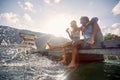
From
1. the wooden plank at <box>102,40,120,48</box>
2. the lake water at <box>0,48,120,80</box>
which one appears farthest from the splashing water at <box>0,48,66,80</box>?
the wooden plank at <box>102,40,120,48</box>

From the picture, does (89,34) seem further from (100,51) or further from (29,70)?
(29,70)

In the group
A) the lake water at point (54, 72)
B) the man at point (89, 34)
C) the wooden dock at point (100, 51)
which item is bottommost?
the lake water at point (54, 72)

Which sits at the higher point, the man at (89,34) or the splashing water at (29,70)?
the man at (89,34)

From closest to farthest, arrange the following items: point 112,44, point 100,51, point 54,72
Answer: point 54,72
point 112,44
point 100,51

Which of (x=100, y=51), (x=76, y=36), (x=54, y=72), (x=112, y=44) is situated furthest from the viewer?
(x=76, y=36)

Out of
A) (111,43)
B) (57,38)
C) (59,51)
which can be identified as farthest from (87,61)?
(57,38)

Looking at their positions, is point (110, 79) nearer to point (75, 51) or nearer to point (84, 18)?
point (75, 51)

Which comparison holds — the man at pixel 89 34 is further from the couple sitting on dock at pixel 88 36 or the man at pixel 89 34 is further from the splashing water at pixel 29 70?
the splashing water at pixel 29 70

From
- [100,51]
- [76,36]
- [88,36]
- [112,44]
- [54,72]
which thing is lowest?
[54,72]

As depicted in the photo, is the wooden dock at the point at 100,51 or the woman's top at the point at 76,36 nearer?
the wooden dock at the point at 100,51

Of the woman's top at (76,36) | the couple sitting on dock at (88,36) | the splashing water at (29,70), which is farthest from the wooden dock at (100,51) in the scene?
the splashing water at (29,70)

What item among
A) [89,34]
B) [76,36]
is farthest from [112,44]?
[76,36]

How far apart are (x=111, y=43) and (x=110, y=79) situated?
183 centimetres

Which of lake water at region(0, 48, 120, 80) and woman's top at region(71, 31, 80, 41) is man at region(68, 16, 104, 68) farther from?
→ woman's top at region(71, 31, 80, 41)
